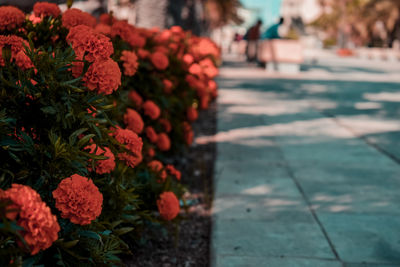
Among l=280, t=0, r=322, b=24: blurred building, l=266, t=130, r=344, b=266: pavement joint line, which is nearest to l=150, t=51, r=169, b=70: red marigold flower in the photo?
l=266, t=130, r=344, b=266: pavement joint line

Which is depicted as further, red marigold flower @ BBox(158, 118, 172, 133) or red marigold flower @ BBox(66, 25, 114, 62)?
red marigold flower @ BBox(158, 118, 172, 133)

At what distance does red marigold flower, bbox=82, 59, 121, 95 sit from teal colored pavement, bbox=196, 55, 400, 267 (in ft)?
5.00

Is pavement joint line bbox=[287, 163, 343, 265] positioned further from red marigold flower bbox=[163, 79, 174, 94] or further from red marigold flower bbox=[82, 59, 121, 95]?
red marigold flower bbox=[82, 59, 121, 95]

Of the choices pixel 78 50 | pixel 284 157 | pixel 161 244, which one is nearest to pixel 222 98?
A: pixel 284 157

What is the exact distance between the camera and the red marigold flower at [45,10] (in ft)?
9.53

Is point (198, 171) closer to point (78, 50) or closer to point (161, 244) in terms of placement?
point (161, 244)

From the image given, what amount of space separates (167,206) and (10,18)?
153cm

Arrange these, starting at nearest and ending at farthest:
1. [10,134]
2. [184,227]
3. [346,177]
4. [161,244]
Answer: [10,134] < [161,244] < [184,227] < [346,177]

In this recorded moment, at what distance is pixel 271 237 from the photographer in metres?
3.46

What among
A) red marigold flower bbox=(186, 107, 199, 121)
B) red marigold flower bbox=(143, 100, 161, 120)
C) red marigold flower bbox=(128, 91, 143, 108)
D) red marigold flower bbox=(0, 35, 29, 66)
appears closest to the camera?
red marigold flower bbox=(0, 35, 29, 66)

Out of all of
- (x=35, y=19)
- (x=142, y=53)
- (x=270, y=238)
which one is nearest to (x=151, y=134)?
(x=142, y=53)

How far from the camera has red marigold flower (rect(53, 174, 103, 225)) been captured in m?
1.76

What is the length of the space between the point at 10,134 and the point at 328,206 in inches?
116

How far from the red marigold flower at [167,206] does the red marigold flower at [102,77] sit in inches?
50.2
